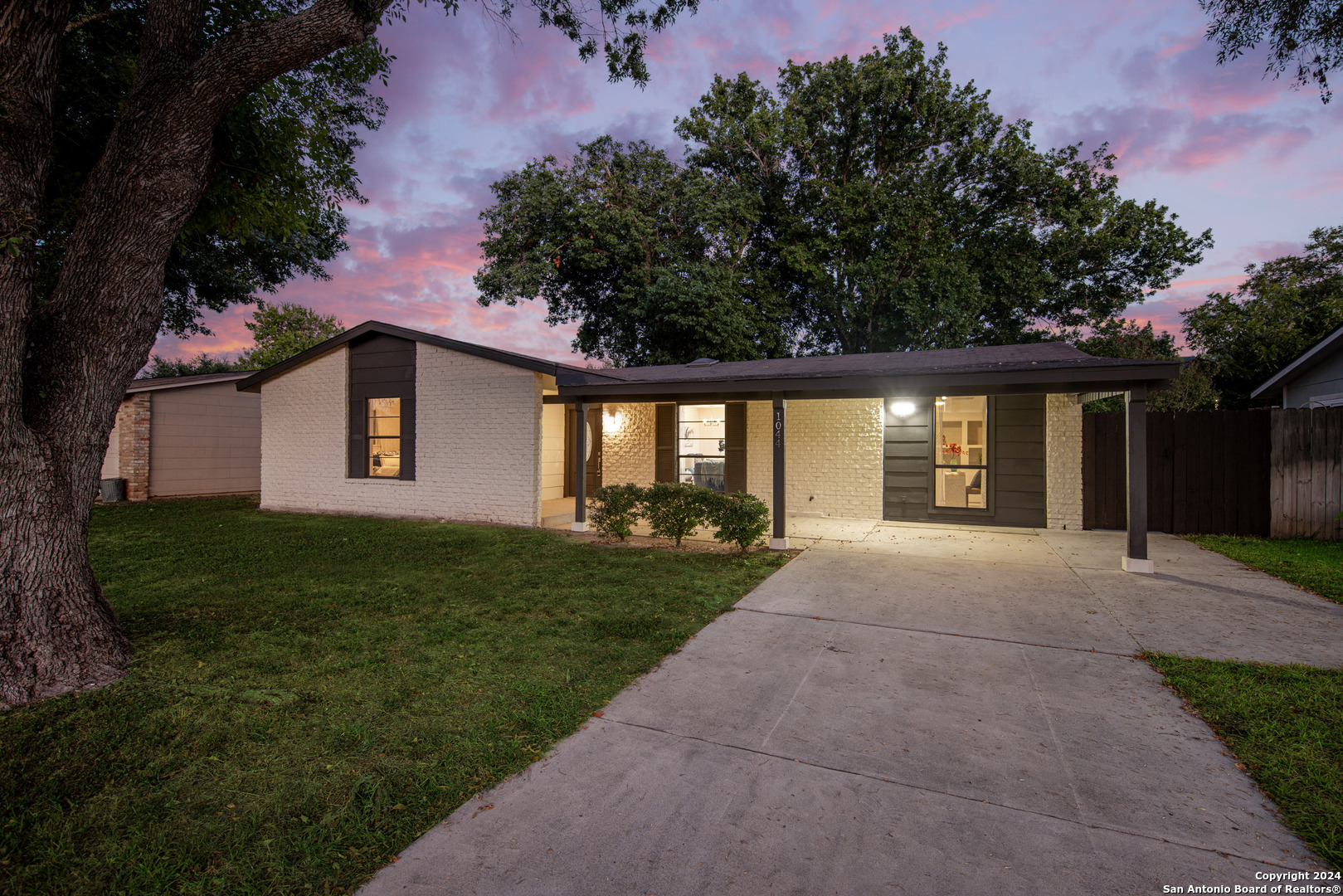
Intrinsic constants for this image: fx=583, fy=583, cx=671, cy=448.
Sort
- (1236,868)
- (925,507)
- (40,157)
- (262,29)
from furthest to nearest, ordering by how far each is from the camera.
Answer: (925,507) < (262,29) < (40,157) < (1236,868)

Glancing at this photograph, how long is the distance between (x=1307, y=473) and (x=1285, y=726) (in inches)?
316

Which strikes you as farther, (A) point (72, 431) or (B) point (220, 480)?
(B) point (220, 480)

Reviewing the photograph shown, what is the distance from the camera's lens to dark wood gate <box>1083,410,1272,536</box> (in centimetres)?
864

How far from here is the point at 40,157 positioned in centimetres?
348

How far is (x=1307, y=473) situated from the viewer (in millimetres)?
8297

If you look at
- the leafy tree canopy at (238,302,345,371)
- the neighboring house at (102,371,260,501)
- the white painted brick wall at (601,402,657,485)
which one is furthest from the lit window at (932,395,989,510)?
the leafy tree canopy at (238,302,345,371)

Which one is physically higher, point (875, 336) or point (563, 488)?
point (875, 336)

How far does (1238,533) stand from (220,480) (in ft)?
69.4

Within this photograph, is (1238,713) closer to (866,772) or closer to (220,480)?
(866,772)

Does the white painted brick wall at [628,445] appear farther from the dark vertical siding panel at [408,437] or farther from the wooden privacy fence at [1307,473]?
the wooden privacy fence at [1307,473]

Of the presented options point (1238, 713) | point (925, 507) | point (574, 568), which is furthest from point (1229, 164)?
point (574, 568)

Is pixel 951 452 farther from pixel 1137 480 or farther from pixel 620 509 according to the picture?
pixel 620 509

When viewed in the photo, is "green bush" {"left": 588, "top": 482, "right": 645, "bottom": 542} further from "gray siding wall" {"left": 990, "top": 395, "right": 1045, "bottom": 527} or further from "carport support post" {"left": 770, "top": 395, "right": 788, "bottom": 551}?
"gray siding wall" {"left": 990, "top": 395, "right": 1045, "bottom": 527}

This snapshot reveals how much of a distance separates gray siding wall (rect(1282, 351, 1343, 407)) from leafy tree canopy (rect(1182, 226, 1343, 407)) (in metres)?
4.48
